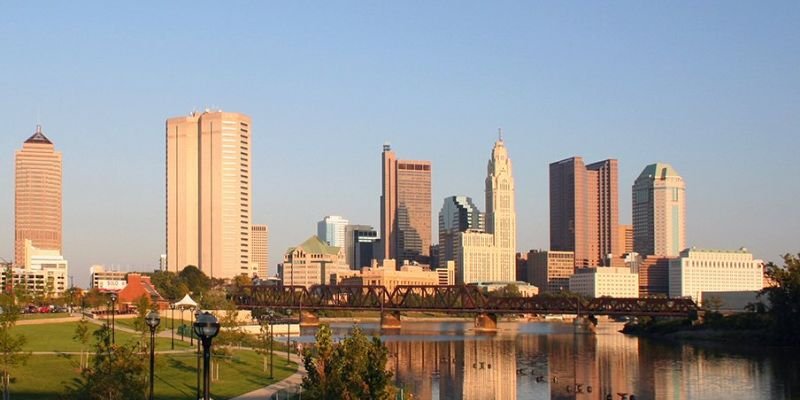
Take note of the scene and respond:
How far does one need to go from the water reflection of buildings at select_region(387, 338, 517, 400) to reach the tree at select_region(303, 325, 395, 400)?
2221cm

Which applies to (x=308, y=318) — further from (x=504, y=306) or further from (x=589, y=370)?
(x=589, y=370)

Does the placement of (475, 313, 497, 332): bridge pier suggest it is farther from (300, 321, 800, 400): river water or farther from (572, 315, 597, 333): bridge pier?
(300, 321, 800, 400): river water

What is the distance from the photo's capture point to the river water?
7625cm

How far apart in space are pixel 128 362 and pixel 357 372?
10.2m

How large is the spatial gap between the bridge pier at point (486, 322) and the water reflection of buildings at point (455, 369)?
45264 millimetres

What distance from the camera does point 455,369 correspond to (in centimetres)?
9462

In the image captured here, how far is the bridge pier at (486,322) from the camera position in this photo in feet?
590

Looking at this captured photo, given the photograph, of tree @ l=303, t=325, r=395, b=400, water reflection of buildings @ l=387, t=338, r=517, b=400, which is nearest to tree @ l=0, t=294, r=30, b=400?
tree @ l=303, t=325, r=395, b=400

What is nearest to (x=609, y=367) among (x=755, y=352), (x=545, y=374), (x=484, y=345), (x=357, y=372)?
(x=545, y=374)

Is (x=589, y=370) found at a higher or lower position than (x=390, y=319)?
higher

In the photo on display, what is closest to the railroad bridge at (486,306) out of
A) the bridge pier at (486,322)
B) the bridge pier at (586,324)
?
the bridge pier at (486,322)

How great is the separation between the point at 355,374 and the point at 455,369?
51.8m

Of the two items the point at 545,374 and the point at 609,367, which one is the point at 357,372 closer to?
the point at 545,374

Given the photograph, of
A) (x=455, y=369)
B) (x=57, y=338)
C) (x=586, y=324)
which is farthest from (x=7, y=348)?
(x=586, y=324)
